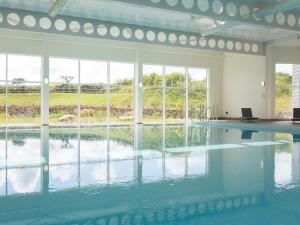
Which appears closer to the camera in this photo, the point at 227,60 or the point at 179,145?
the point at 179,145

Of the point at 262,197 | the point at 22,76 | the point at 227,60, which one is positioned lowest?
the point at 262,197

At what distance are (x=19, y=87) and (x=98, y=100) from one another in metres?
3.52

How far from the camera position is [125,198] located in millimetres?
3527

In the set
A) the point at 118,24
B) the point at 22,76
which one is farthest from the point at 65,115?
the point at 118,24

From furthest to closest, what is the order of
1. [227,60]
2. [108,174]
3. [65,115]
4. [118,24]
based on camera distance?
[227,60] < [65,115] < [118,24] < [108,174]

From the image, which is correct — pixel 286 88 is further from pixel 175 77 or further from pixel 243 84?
pixel 175 77

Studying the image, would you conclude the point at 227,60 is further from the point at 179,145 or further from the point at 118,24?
the point at 179,145

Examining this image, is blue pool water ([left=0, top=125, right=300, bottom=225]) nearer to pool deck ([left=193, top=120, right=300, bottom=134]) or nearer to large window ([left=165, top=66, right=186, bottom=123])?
pool deck ([left=193, top=120, right=300, bottom=134])

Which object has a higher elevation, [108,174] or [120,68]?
[120,68]

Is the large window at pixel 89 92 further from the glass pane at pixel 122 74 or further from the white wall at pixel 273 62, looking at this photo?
the white wall at pixel 273 62

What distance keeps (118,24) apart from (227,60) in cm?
863

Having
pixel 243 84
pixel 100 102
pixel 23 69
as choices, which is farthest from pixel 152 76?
pixel 23 69

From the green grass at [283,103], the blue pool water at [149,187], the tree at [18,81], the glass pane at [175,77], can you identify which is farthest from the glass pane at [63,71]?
the green grass at [283,103]

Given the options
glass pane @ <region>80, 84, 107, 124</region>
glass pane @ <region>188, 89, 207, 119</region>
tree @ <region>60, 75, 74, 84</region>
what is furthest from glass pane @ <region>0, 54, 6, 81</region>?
glass pane @ <region>188, 89, 207, 119</region>
